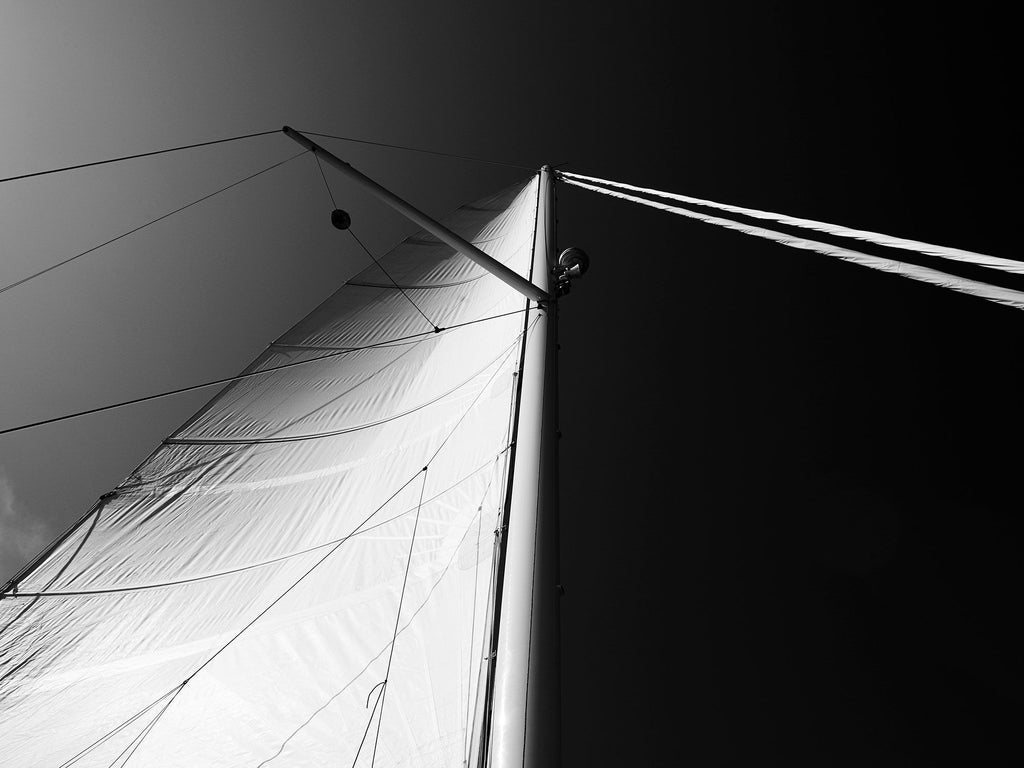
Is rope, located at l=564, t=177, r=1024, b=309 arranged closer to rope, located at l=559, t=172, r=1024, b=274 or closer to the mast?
rope, located at l=559, t=172, r=1024, b=274

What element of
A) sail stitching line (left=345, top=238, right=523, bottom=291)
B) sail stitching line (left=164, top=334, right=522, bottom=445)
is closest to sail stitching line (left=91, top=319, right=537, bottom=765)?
sail stitching line (left=164, top=334, right=522, bottom=445)

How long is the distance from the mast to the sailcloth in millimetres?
118

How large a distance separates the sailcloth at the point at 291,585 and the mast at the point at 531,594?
12 cm

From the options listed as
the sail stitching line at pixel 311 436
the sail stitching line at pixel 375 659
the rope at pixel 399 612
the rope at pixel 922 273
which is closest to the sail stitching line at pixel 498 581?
the sail stitching line at pixel 375 659

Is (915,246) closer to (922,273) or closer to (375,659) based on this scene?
(922,273)

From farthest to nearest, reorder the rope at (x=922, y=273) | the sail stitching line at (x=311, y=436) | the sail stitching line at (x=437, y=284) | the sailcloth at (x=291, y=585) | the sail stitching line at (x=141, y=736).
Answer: the sail stitching line at (x=437, y=284), the sail stitching line at (x=311, y=436), the sail stitching line at (x=141, y=736), the sailcloth at (x=291, y=585), the rope at (x=922, y=273)

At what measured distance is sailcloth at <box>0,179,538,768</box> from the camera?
137 centimetres

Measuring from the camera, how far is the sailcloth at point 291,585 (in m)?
1.37

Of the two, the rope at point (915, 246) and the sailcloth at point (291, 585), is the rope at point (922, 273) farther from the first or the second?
the sailcloth at point (291, 585)

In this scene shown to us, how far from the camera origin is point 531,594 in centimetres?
118

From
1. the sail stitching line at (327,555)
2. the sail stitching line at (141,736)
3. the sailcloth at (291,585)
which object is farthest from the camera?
the sail stitching line at (327,555)

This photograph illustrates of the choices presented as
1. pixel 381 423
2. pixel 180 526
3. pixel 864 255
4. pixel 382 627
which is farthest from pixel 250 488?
pixel 864 255

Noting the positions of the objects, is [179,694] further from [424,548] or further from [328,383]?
[328,383]

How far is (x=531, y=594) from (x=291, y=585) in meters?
1.19
